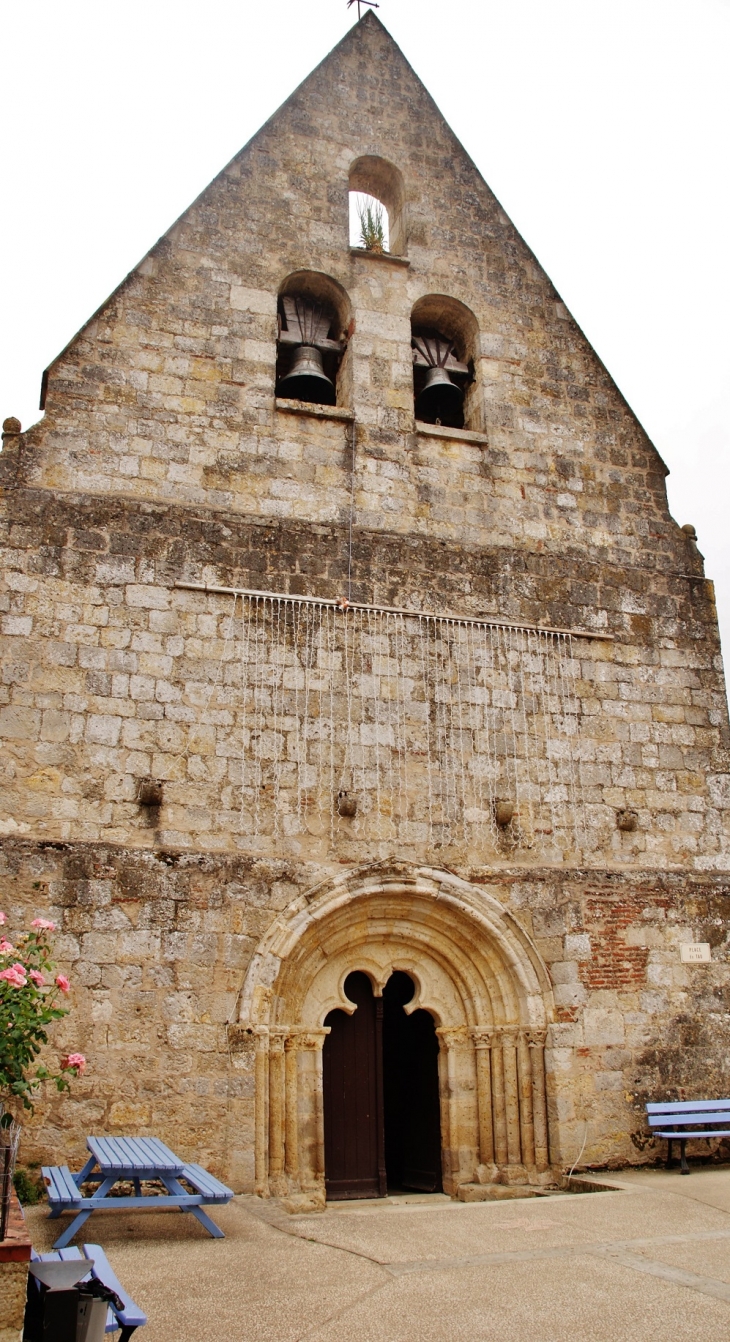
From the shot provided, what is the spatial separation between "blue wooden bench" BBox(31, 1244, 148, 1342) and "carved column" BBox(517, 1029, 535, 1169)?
14.6 ft

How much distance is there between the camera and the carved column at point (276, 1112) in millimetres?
7133

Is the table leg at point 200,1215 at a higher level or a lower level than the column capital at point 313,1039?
lower

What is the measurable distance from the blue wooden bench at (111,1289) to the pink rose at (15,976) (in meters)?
0.96

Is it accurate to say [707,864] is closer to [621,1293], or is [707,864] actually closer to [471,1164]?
[471,1164]

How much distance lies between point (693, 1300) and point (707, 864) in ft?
15.3

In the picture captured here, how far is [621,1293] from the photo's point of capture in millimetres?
4648

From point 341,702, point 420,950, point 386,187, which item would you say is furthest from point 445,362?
point 420,950

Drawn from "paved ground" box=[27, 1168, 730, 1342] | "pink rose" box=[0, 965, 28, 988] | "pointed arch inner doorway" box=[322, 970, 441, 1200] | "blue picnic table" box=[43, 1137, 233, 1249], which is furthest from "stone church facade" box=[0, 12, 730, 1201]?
"pink rose" box=[0, 965, 28, 988]

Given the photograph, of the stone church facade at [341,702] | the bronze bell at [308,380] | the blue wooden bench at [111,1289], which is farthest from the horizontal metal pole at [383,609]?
the blue wooden bench at [111,1289]

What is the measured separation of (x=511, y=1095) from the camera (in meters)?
7.89

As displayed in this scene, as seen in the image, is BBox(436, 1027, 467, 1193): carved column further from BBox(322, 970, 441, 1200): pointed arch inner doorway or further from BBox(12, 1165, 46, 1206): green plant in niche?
BBox(12, 1165, 46, 1206): green plant in niche

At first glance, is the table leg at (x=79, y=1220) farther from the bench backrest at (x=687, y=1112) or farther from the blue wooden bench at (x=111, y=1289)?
the bench backrest at (x=687, y=1112)

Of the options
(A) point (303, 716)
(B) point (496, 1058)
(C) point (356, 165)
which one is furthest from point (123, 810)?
(C) point (356, 165)

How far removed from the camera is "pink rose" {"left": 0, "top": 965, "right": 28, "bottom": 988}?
13.8 ft
